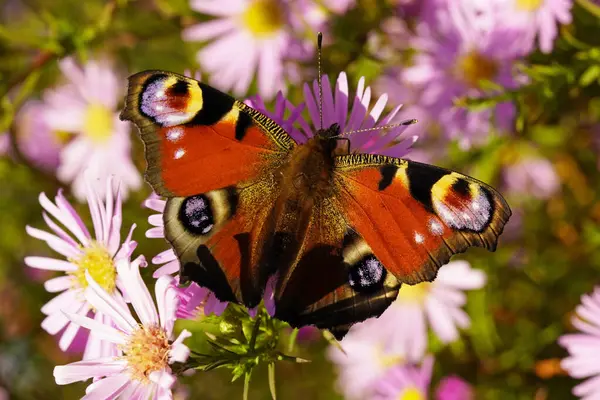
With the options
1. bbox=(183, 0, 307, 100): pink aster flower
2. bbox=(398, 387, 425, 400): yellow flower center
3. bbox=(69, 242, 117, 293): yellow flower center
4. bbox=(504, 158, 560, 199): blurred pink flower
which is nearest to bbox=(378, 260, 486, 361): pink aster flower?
bbox=(398, 387, 425, 400): yellow flower center

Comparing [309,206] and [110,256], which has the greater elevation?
[309,206]

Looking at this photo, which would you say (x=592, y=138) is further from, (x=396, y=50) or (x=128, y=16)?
(x=128, y=16)

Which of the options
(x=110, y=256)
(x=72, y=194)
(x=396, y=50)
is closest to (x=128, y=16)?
(x=72, y=194)

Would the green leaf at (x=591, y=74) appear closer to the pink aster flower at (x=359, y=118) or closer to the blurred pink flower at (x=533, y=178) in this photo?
the pink aster flower at (x=359, y=118)

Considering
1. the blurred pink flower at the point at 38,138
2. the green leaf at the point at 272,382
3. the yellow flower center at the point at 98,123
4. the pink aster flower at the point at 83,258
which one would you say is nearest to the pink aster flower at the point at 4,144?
the blurred pink flower at the point at 38,138

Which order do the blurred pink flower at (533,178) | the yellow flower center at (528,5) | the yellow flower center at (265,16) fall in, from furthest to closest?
the blurred pink flower at (533,178), the yellow flower center at (265,16), the yellow flower center at (528,5)

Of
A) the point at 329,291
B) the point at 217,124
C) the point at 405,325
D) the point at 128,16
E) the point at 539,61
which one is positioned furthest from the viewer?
the point at 128,16

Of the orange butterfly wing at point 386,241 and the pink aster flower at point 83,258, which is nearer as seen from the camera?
the orange butterfly wing at point 386,241
